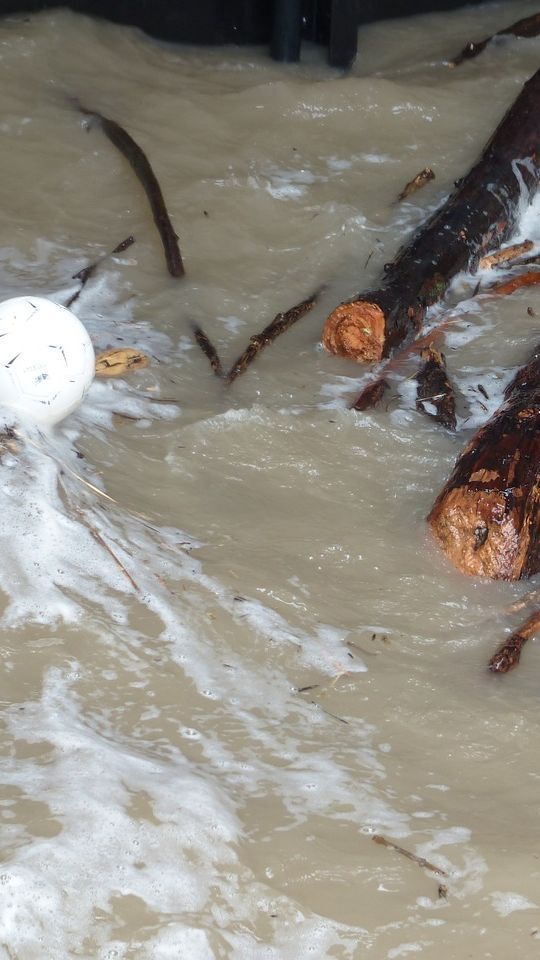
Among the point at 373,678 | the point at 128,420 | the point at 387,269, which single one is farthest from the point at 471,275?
the point at 373,678

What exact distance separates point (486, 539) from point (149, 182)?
3.40 metres

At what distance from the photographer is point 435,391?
507cm

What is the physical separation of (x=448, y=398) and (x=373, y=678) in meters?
1.94

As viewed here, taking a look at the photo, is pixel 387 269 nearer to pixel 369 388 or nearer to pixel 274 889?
pixel 369 388

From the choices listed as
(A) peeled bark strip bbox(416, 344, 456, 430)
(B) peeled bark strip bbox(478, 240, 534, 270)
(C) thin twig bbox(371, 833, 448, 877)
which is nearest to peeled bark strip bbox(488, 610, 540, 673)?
(C) thin twig bbox(371, 833, 448, 877)

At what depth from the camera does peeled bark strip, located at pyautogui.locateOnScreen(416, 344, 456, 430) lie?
4.93m

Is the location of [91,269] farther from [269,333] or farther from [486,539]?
[486,539]

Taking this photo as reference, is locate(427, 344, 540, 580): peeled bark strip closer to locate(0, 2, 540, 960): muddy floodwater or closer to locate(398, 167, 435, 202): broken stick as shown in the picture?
locate(0, 2, 540, 960): muddy floodwater

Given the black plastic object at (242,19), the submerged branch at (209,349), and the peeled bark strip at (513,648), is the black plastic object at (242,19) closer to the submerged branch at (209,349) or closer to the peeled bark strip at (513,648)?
the submerged branch at (209,349)

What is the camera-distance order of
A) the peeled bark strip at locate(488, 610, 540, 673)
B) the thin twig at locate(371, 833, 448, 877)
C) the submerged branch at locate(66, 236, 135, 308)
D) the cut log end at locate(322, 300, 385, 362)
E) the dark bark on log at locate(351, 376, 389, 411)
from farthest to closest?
the submerged branch at locate(66, 236, 135, 308)
the cut log end at locate(322, 300, 385, 362)
the dark bark on log at locate(351, 376, 389, 411)
the peeled bark strip at locate(488, 610, 540, 673)
the thin twig at locate(371, 833, 448, 877)

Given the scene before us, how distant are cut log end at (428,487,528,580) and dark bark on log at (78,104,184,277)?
8.24 ft

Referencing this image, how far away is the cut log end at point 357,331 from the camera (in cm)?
525

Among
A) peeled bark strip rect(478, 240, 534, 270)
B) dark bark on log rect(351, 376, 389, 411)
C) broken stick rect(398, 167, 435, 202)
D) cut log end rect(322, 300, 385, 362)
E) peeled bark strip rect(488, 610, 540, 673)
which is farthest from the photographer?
broken stick rect(398, 167, 435, 202)

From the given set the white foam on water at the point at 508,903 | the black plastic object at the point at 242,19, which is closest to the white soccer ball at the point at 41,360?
the white foam on water at the point at 508,903
